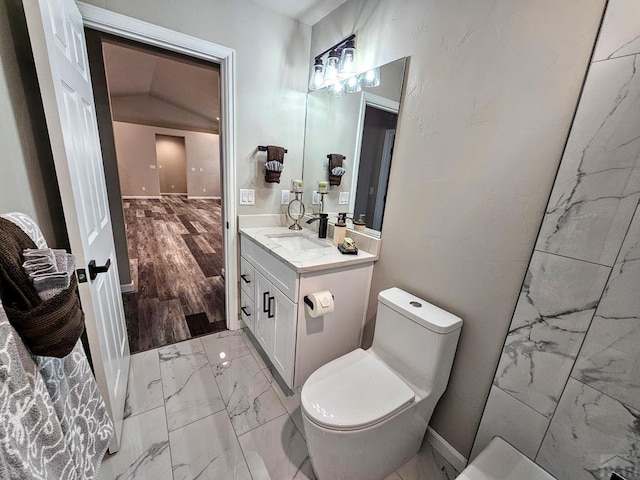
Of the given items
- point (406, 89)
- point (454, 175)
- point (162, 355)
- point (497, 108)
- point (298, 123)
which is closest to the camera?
point (497, 108)

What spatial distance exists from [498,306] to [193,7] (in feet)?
7.36

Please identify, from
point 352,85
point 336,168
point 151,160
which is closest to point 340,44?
point 352,85

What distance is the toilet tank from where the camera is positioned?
44.6 inches

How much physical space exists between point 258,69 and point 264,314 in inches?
65.5

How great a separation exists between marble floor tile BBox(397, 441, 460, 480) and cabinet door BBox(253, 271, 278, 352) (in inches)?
36.6

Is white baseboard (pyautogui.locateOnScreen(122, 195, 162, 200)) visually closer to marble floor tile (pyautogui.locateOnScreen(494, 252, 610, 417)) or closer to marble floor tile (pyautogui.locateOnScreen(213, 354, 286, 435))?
marble floor tile (pyautogui.locateOnScreen(213, 354, 286, 435))

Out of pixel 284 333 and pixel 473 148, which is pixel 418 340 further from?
pixel 473 148

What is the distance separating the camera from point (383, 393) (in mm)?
1106

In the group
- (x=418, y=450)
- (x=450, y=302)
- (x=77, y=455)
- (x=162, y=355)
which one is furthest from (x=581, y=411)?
(x=162, y=355)

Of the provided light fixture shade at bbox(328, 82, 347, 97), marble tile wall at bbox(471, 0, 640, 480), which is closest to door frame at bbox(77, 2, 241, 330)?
light fixture shade at bbox(328, 82, 347, 97)

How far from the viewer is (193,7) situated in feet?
5.08

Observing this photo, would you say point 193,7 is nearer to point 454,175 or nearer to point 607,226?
point 454,175

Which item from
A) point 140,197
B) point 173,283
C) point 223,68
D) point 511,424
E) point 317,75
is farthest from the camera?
point 140,197

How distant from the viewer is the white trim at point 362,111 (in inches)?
57.3
